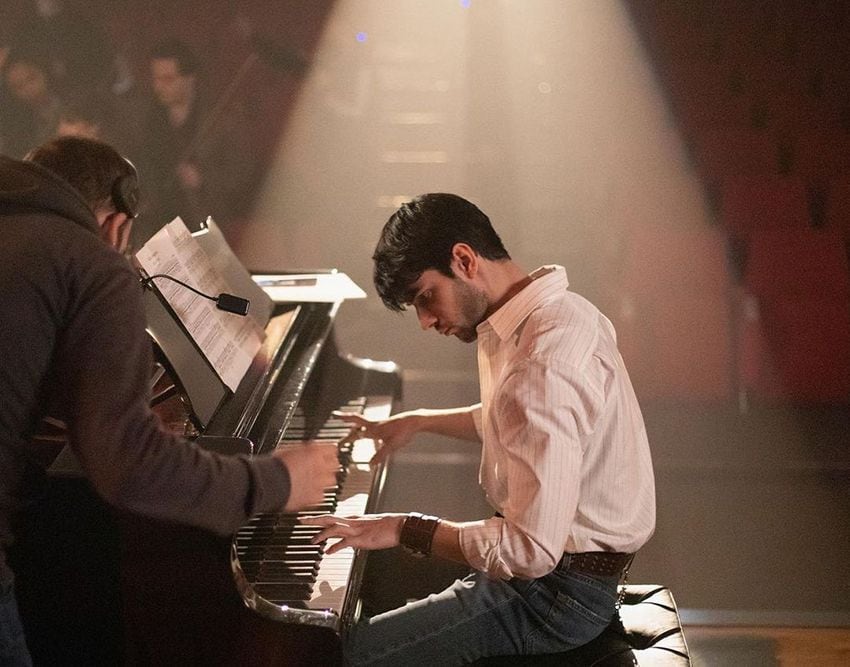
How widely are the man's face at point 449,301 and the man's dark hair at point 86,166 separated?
595mm

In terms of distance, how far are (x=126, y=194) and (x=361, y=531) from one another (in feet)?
2.37

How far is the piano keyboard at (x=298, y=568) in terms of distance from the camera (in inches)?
69.1

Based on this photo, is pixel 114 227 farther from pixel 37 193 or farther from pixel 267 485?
pixel 267 485

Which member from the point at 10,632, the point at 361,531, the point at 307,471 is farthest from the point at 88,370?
Result: the point at 361,531

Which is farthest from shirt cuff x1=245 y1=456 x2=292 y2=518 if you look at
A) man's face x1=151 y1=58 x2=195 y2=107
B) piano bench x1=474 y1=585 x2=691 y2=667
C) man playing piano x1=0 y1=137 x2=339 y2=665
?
man's face x1=151 y1=58 x2=195 y2=107

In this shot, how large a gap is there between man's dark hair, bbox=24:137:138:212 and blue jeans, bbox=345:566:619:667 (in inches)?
37.0

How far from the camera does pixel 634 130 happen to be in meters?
6.18

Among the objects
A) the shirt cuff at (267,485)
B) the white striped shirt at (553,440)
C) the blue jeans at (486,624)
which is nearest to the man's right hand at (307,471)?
the shirt cuff at (267,485)

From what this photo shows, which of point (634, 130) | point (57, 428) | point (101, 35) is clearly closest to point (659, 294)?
point (634, 130)

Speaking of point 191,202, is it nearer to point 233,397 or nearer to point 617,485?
point 233,397

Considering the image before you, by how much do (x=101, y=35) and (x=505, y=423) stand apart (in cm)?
577

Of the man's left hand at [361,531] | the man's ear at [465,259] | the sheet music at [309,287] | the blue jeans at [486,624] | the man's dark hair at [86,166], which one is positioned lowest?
the blue jeans at [486,624]

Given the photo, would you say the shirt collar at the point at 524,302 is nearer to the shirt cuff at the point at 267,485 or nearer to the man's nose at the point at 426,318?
the man's nose at the point at 426,318

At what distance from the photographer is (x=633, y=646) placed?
1995mm
